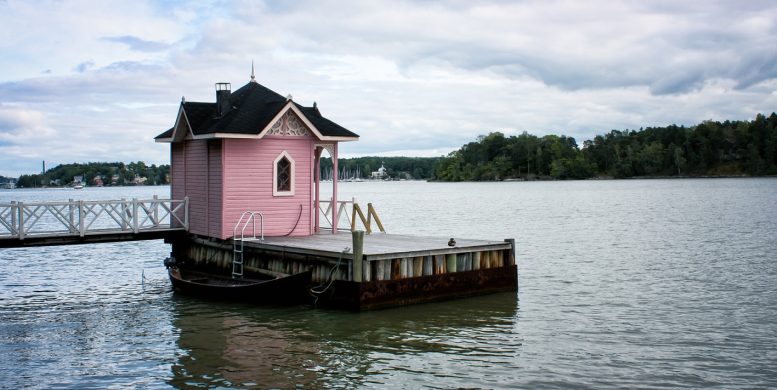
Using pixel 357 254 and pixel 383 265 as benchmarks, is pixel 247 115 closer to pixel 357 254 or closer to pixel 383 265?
pixel 357 254

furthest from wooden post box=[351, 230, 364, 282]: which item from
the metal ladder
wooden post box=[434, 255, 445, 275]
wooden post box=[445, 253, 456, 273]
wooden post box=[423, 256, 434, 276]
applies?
the metal ladder

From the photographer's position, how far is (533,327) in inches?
714

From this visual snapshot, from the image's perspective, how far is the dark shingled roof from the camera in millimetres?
22453

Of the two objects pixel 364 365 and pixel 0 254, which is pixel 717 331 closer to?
pixel 364 365

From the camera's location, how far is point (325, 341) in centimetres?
1656

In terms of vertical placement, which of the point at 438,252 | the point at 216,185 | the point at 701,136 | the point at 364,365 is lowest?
the point at 364,365

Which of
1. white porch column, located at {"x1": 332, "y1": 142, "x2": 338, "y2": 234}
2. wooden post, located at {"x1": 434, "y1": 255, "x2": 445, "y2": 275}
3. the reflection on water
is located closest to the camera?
Answer: the reflection on water

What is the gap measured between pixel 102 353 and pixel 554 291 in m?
13.8

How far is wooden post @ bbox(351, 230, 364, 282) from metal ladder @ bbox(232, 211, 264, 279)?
4.47 m

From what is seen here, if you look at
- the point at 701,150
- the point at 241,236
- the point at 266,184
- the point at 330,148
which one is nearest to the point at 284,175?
the point at 266,184

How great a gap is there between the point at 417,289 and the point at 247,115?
801 cm

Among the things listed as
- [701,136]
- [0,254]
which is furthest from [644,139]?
[0,254]

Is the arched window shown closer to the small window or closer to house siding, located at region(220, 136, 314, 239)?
the small window

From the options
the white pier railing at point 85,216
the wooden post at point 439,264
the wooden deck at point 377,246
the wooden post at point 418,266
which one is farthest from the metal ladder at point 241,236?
the wooden post at point 439,264
